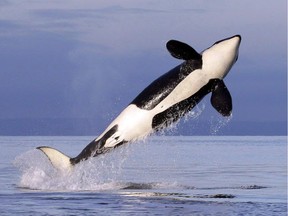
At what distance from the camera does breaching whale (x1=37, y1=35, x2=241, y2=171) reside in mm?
19031

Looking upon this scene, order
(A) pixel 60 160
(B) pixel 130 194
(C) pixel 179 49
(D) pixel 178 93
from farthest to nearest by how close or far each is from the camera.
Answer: (A) pixel 60 160 < (C) pixel 179 49 < (D) pixel 178 93 < (B) pixel 130 194

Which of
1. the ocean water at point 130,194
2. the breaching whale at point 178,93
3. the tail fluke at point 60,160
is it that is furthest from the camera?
the tail fluke at point 60,160

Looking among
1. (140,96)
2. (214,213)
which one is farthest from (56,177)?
(214,213)

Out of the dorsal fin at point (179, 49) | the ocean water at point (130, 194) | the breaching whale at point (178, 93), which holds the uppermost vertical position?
the dorsal fin at point (179, 49)

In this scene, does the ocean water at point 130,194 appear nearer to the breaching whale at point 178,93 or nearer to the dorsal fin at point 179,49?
the breaching whale at point 178,93

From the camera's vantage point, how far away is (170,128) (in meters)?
19.2

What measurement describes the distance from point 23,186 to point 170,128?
13.5 ft

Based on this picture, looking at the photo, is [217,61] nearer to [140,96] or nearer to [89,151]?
[140,96]

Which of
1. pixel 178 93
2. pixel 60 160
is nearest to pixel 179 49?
pixel 178 93

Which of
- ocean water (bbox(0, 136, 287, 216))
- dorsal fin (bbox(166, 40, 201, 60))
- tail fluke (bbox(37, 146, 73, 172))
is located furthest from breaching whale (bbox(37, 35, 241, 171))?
tail fluke (bbox(37, 146, 73, 172))

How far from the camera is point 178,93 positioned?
19.0m

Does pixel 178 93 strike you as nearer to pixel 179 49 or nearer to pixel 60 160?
pixel 179 49

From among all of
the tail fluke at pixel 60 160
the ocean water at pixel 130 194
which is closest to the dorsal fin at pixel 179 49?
the ocean water at pixel 130 194

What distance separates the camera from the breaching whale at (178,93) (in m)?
19.0
